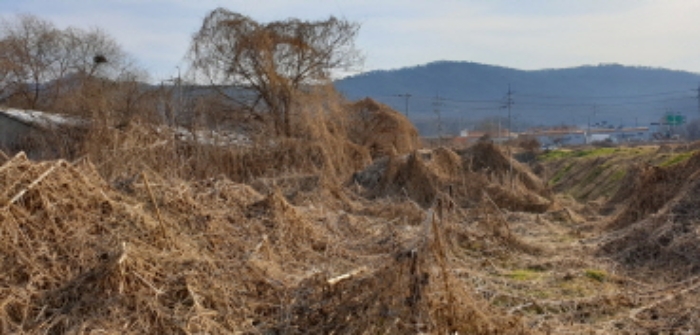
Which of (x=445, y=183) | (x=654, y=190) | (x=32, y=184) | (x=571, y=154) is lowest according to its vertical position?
(x=571, y=154)

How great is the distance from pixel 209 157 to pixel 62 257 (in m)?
10.3

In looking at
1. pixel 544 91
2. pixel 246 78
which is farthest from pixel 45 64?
pixel 544 91

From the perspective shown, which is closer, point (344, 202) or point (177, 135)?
point (344, 202)

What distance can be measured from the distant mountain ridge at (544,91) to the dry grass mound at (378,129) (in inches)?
3640

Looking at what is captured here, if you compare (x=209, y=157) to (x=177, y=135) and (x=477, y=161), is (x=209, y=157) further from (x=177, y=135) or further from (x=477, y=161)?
(x=477, y=161)

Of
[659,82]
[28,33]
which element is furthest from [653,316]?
[659,82]

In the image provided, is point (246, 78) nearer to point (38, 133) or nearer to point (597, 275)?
point (38, 133)

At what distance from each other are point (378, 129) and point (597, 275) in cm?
1749

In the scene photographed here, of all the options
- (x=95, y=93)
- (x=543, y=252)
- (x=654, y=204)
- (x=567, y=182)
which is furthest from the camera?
(x=567, y=182)

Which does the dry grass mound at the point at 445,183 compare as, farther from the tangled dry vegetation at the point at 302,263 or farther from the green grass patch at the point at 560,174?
the green grass patch at the point at 560,174

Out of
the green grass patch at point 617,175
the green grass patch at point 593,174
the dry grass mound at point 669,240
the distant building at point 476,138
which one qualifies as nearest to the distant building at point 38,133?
the dry grass mound at point 669,240

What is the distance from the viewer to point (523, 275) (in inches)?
318

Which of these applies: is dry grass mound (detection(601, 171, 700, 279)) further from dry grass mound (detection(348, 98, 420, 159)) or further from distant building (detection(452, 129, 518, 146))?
dry grass mound (detection(348, 98, 420, 159))

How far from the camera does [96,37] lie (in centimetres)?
3806
